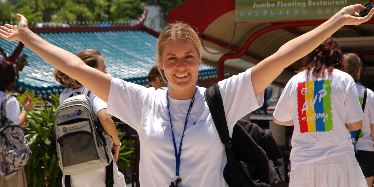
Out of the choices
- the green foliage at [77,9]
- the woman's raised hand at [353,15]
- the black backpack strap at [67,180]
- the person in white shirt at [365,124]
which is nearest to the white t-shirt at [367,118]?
the person in white shirt at [365,124]

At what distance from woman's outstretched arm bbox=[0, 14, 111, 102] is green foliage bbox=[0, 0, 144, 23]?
134 ft

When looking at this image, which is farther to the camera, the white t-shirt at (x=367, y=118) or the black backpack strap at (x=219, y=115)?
the white t-shirt at (x=367, y=118)

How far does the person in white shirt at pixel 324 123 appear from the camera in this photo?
5.86m

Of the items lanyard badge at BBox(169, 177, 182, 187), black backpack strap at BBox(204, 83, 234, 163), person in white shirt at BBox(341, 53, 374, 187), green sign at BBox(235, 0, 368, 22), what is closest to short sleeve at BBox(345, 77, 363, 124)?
person in white shirt at BBox(341, 53, 374, 187)

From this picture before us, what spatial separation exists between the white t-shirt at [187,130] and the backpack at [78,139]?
2159 millimetres

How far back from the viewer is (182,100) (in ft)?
11.5

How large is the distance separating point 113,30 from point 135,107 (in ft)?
60.5

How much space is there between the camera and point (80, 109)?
5691 millimetres

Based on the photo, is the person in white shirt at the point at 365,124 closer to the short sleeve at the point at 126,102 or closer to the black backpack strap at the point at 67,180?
the black backpack strap at the point at 67,180

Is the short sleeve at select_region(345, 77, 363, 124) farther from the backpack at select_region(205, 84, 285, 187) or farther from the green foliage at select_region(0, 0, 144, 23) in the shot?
the green foliage at select_region(0, 0, 144, 23)

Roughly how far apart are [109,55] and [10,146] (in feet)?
43.1

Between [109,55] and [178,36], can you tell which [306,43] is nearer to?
[178,36]

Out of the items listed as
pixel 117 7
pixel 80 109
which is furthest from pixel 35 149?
pixel 117 7

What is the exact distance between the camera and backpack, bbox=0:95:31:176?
257 inches
